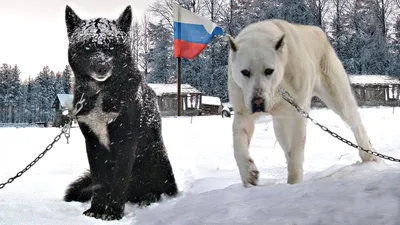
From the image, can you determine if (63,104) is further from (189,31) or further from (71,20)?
(189,31)

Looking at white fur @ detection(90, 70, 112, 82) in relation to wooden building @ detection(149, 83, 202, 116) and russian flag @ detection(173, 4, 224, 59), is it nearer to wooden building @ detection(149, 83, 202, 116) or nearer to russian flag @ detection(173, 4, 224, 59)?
russian flag @ detection(173, 4, 224, 59)

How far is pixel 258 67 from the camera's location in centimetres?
308

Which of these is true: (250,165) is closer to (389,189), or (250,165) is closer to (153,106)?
(153,106)

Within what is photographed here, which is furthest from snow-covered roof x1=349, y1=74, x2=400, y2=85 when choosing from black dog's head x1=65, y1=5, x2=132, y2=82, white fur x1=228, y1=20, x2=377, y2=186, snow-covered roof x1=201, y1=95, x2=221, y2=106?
black dog's head x1=65, y1=5, x2=132, y2=82

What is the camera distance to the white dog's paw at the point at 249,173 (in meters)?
2.89

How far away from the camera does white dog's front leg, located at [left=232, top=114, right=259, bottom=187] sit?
290 centimetres

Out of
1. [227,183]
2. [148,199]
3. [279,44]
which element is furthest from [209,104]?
[279,44]

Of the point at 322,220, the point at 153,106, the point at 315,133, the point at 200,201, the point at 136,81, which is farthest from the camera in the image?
the point at 315,133

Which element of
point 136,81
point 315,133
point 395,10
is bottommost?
point 315,133

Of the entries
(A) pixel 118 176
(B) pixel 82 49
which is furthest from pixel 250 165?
(B) pixel 82 49

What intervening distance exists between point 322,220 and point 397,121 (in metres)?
9.73

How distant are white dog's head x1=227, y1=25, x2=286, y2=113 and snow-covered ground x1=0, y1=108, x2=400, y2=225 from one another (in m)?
0.57

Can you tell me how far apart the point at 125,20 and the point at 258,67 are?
926 mm

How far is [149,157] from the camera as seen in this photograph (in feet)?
11.6
